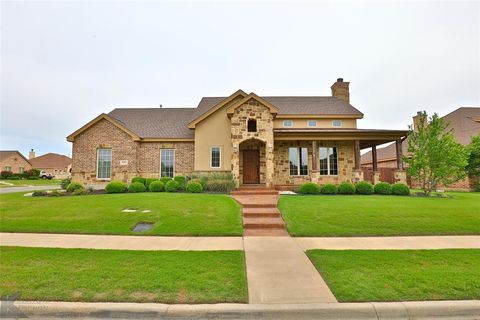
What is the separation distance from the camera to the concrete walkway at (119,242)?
6293mm

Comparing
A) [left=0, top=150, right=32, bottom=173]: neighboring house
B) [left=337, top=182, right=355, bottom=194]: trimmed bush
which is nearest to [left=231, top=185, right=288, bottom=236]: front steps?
[left=337, top=182, right=355, bottom=194]: trimmed bush

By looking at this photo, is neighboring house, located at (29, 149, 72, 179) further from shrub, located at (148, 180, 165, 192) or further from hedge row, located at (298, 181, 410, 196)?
hedge row, located at (298, 181, 410, 196)

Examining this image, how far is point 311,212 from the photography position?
9.50 meters

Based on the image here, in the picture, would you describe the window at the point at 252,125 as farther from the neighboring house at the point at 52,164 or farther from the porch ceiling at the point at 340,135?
the neighboring house at the point at 52,164

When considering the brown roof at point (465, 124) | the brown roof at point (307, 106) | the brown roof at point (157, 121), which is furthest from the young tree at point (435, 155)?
the brown roof at point (157, 121)

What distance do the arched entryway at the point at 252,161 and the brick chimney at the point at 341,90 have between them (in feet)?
34.6

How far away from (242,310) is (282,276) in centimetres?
139

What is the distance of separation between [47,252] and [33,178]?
55046 millimetres

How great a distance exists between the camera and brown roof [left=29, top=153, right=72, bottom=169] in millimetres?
65000

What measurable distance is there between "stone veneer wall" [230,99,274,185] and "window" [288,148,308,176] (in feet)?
8.55

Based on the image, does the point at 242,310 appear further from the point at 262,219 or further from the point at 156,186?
the point at 156,186

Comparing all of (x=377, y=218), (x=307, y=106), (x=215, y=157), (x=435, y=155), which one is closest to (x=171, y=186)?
(x=215, y=157)

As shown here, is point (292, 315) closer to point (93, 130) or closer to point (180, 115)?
point (93, 130)

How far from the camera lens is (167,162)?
724 inches
